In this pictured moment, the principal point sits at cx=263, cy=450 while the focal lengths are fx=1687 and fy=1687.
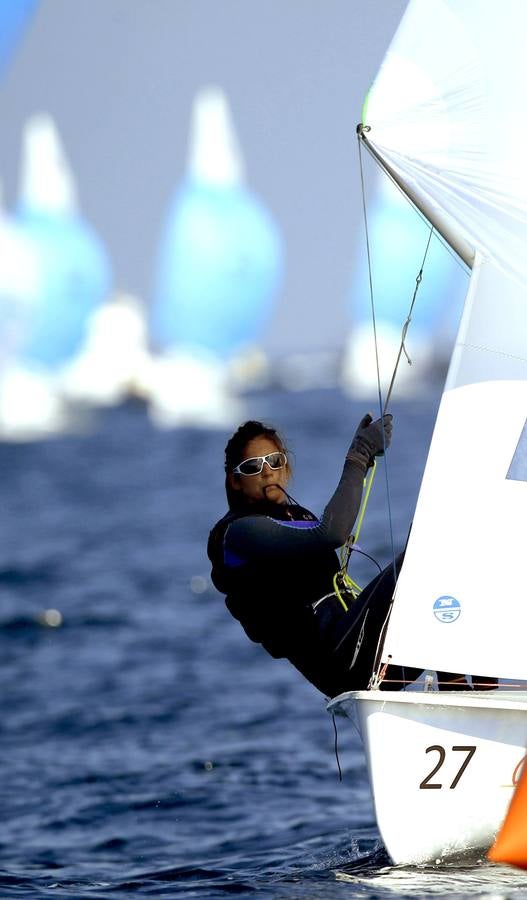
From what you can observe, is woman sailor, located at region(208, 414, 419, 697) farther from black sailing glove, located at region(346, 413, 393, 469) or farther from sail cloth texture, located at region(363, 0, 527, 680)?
sail cloth texture, located at region(363, 0, 527, 680)

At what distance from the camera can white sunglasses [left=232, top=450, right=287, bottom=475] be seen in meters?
4.65

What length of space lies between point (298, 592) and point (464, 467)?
586mm

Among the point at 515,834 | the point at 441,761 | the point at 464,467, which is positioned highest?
the point at 464,467

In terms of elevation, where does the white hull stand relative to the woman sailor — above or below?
below

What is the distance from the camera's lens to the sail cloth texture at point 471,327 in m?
4.47

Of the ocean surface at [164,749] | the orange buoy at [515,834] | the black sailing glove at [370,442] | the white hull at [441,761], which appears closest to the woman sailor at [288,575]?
the black sailing glove at [370,442]

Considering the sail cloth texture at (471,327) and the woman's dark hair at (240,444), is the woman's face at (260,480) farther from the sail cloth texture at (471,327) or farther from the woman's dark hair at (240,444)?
the sail cloth texture at (471,327)

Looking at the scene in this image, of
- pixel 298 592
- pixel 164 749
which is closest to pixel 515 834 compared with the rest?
pixel 298 592

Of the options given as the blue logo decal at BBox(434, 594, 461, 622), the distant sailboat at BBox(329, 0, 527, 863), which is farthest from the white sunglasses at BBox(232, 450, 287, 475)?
the blue logo decal at BBox(434, 594, 461, 622)

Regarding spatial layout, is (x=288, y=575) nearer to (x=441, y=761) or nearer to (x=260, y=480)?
(x=260, y=480)

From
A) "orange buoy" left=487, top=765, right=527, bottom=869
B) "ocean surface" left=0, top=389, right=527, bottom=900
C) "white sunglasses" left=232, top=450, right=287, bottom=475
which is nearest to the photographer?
"orange buoy" left=487, top=765, right=527, bottom=869

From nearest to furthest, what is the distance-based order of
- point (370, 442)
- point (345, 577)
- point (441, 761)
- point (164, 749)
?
point (441, 761)
point (370, 442)
point (345, 577)
point (164, 749)

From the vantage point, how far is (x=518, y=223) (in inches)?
177

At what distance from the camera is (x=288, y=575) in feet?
15.1
